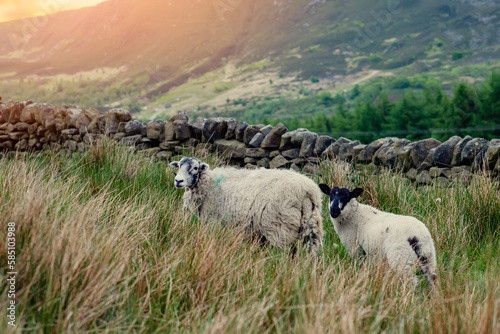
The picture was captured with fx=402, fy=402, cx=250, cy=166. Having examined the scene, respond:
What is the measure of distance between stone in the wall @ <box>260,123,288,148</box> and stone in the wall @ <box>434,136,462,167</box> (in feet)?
8.23

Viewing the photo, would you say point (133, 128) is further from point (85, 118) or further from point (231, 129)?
point (231, 129)

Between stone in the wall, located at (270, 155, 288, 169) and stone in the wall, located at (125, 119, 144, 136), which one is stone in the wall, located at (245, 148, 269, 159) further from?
stone in the wall, located at (125, 119, 144, 136)

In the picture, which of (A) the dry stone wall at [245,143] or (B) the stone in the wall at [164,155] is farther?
(B) the stone in the wall at [164,155]

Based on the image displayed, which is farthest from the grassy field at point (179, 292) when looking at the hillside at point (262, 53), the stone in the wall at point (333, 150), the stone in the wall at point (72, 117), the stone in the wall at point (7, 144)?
the hillside at point (262, 53)

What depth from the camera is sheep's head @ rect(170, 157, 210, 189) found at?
4246mm

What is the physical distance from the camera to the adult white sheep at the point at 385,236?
322 centimetres

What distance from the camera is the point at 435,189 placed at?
5312mm

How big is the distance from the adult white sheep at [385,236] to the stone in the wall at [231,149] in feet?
11.2

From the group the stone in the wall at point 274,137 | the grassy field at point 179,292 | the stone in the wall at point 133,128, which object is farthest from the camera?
the stone in the wall at point 133,128


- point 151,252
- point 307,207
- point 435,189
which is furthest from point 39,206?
point 435,189

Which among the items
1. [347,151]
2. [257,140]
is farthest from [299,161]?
[257,140]

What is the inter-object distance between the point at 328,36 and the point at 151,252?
190292 mm

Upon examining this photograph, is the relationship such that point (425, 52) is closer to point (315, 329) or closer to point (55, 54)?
point (55, 54)

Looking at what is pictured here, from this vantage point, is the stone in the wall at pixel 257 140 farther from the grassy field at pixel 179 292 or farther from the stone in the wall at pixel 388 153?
the grassy field at pixel 179 292
